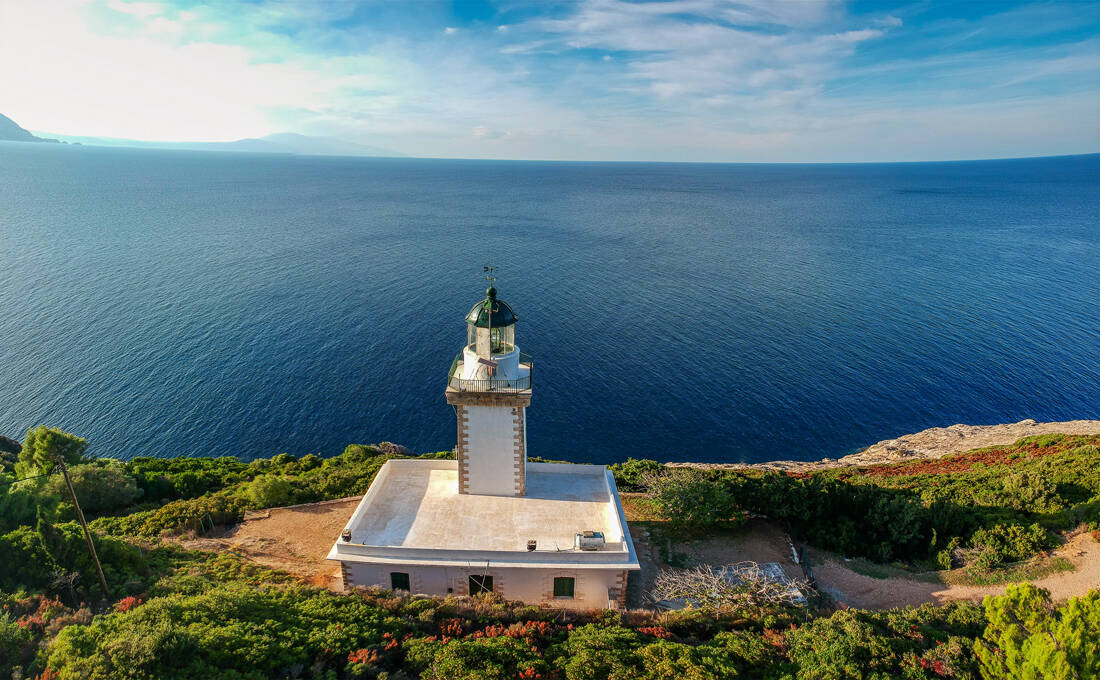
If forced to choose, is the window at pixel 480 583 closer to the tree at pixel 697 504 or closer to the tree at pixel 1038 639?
the tree at pixel 697 504

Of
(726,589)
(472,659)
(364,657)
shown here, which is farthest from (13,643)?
(726,589)

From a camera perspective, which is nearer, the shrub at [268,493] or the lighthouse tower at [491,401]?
the lighthouse tower at [491,401]

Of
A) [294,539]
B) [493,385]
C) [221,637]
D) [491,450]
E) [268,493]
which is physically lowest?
[294,539]

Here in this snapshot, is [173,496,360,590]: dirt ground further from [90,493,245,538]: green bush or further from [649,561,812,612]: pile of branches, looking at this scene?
[649,561,812,612]: pile of branches

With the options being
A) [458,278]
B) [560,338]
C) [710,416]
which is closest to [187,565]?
[710,416]

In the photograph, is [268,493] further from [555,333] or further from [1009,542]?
[555,333]

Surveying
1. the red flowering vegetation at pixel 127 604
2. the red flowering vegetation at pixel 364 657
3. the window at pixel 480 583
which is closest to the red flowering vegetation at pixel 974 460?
the window at pixel 480 583
